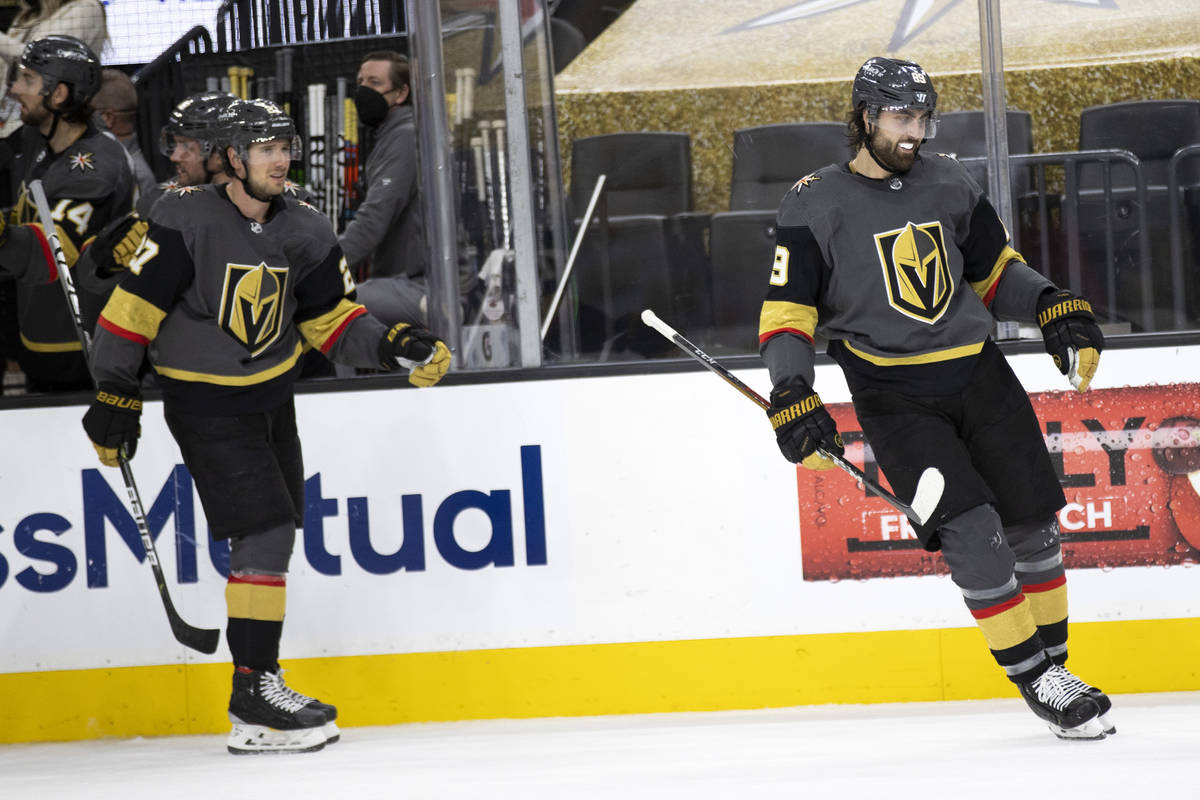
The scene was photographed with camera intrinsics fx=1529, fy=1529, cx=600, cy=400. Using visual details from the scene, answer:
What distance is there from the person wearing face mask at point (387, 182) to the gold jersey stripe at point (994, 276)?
Answer: 4.47 ft

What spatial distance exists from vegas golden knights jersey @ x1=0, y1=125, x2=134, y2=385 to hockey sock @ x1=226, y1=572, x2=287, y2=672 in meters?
0.85

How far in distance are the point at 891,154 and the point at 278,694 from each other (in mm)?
1666

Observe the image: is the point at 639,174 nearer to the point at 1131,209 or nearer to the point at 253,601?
the point at 1131,209

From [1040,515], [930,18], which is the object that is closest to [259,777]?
[1040,515]

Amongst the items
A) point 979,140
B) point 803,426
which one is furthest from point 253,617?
point 979,140

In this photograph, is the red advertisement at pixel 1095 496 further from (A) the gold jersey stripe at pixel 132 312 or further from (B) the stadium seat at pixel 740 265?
(A) the gold jersey stripe at pixel 132 312

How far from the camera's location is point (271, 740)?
321 cm

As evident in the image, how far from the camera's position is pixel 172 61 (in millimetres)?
3850

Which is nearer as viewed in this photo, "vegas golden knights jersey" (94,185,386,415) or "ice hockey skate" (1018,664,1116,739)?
"ice hockey skate" (1018,664,1116,739)

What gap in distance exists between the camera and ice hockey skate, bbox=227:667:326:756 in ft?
10.5

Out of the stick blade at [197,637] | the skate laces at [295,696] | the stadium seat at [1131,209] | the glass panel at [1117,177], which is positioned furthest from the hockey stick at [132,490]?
the stadium seat at [1131,209]

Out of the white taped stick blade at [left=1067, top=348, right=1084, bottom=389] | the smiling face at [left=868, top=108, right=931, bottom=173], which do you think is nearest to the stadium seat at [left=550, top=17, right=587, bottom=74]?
the smiling face at [left=868, top=108, right=931, bottom=173]

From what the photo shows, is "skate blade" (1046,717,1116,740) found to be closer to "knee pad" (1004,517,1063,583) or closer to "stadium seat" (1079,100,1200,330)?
"knee pad" (1004,517,1063,583)

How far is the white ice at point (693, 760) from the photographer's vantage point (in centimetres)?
257
